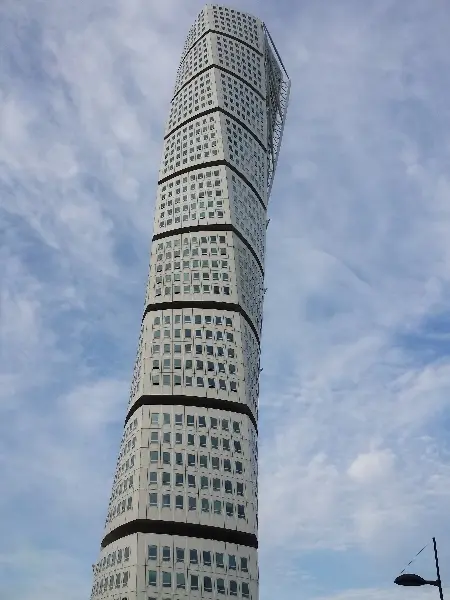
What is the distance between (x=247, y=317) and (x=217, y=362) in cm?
787

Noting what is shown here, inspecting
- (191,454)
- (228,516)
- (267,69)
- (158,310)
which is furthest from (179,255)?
(267,69)

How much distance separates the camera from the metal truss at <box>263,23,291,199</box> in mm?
100044

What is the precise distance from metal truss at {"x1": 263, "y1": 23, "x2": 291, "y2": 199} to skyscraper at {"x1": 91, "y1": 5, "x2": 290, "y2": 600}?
452 centimetres

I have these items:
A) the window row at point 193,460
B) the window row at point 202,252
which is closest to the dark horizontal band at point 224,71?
the window row at point 202,252

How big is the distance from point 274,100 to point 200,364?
57.9m

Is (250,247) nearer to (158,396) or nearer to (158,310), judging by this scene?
(158,310)

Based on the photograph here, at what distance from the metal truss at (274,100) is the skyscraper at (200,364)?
4.52m

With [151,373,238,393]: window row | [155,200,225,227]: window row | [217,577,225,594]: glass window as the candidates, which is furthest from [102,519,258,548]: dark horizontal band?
[155,200,225,227]: window row

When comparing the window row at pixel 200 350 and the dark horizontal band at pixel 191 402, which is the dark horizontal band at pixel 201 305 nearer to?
the window row at pixel 200 350

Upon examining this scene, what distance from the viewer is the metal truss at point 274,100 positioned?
10004 centimetres

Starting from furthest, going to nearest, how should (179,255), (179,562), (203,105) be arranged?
1. (203,105)
2. (179,255)
3. (179,562)

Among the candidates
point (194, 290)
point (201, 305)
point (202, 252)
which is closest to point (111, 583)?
point (201, 305)

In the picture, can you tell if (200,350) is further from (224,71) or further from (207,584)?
(224,71)

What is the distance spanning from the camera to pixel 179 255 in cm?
7306
